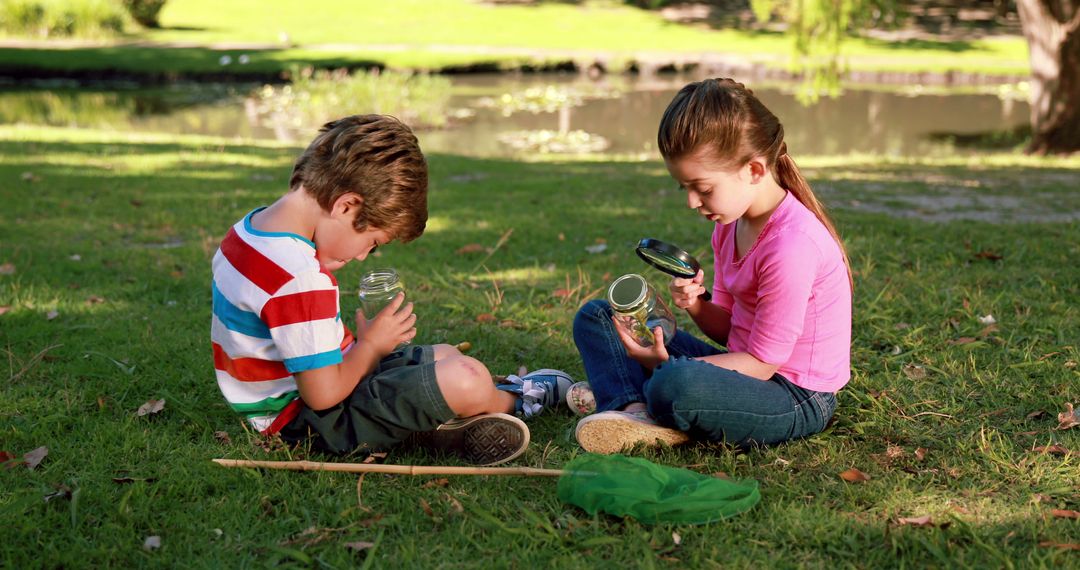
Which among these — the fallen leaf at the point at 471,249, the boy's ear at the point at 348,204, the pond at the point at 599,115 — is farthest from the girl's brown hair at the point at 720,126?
the pond at the point at 599,115

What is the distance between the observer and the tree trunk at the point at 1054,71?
36.5 ft

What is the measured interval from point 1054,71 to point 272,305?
454 inches

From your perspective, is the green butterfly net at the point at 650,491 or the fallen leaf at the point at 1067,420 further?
the fallen leaf at the point at 1067,420

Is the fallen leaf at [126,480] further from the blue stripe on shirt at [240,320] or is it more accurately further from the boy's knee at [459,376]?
the boy's knee at [459,376]

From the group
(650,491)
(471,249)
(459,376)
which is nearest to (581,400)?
(459,376)

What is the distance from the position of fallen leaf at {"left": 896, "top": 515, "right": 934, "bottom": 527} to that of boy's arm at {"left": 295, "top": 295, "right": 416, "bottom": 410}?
1527mm

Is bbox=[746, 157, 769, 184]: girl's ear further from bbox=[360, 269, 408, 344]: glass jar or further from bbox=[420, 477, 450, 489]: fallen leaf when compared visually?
bbox=[420, 477, 450, 489]: fallen leaf

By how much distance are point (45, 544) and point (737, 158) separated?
222 centimetres

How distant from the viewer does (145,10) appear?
98.9ft

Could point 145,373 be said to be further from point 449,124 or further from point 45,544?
point 449,124

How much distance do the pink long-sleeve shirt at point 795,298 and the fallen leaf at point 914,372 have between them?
2.23 feet

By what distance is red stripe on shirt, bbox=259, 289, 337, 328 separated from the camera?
2715 millimetres

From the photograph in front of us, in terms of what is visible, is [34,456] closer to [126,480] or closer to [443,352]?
[126,480]

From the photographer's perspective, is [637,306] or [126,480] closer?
[126,480]
